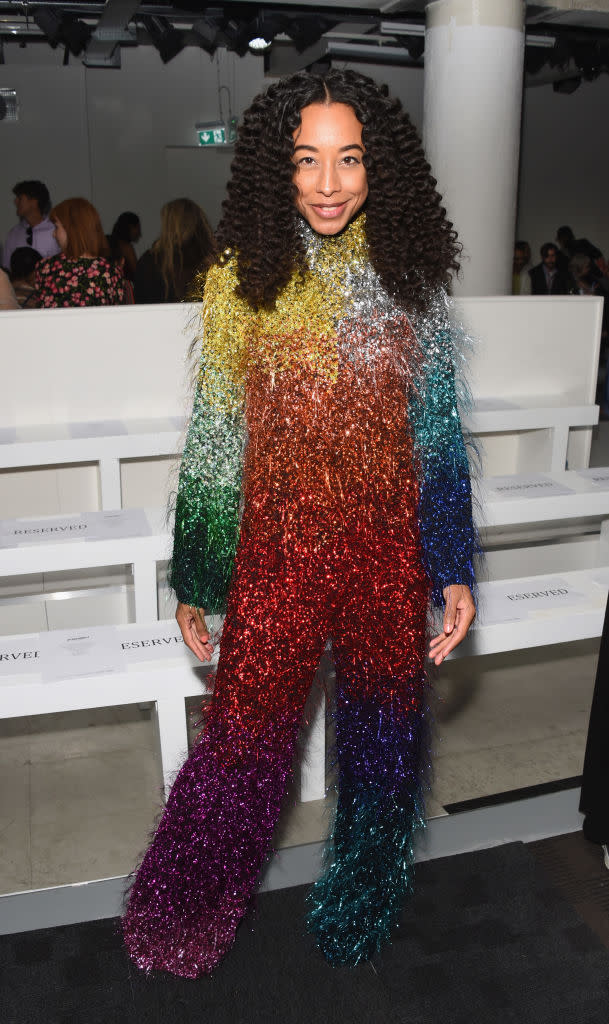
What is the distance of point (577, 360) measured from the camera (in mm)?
4078

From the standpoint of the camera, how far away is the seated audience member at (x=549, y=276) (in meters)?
7.54

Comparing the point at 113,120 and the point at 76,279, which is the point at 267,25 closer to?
the point at 113,120

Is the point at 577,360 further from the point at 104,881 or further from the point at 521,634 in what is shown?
the point at 104,881

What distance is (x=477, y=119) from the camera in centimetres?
444

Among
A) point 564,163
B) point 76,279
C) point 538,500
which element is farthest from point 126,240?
point 564,163

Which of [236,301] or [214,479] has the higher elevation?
[236,301]

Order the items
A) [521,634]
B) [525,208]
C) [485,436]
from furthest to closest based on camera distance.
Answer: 1. [525,208]
2. [485,436]
3. [521,634]

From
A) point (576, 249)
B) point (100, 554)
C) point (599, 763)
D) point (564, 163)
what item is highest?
point (564, 163)

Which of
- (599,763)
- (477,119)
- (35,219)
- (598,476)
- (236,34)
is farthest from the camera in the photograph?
(236,34)

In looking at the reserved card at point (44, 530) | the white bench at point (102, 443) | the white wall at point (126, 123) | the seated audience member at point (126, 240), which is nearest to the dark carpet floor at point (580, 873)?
the reserved card at point (44, 530)

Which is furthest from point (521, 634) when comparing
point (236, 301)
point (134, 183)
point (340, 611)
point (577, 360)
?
point (134, 183)

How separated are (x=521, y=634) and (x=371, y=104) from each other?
1307 millimetres

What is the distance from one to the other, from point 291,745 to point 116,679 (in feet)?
1.65

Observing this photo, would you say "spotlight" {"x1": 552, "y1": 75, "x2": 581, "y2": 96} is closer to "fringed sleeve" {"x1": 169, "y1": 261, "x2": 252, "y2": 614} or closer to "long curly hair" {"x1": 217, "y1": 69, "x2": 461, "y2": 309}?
"long curly hair" {"x1": 217, "y1": 69, "x2": 461, "y2": 309}
